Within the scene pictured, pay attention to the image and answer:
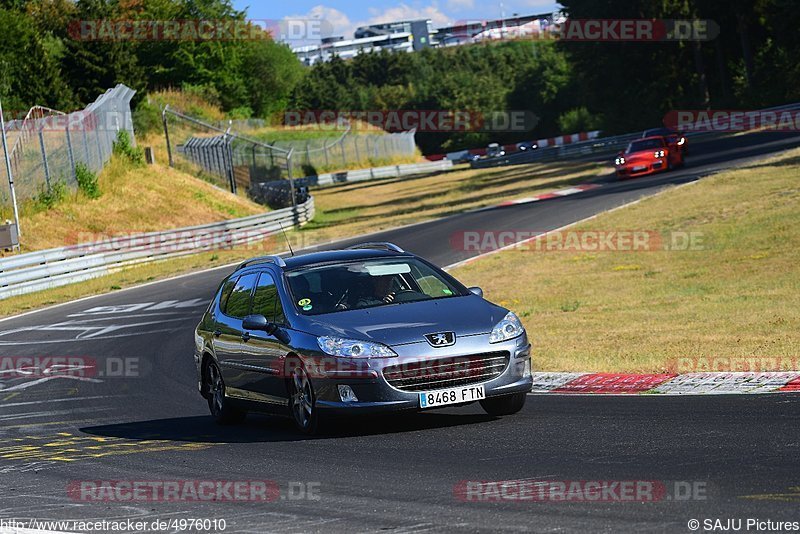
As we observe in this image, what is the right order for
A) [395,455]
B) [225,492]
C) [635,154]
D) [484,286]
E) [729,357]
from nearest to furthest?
Result: [225,492]
[395,455]
[729,357]
[484,286]
[635,154]

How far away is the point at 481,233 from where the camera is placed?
32.1m

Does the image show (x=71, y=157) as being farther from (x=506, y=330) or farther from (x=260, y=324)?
(x=506, y=330)

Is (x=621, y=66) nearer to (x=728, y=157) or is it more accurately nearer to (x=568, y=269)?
(x=728, y=157)

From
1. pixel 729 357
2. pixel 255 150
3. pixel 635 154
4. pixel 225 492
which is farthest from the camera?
pixel 255 150

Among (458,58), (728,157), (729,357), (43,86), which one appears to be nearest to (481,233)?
(728,157)

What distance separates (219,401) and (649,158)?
32.9 meters

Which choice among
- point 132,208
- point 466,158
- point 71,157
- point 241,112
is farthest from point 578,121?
point 71,157

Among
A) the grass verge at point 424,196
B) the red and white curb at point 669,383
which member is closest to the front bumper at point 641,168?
the grass verge at point 424,196

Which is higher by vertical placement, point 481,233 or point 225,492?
point 225,492

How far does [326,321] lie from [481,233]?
22596mm

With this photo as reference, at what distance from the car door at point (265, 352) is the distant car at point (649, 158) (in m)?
32.9

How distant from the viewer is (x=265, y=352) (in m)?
10.3

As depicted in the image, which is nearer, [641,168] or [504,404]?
[504,404]

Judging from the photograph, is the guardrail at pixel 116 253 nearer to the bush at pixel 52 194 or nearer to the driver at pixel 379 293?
the bush at pixel 52 194
